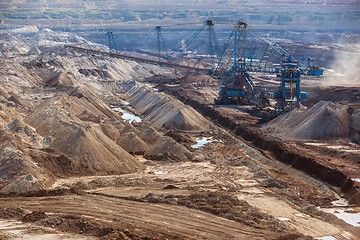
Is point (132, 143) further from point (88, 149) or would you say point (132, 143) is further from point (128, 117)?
point (128, 117)

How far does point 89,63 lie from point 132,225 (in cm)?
8510

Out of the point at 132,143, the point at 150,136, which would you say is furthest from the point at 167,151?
the point at 150,136

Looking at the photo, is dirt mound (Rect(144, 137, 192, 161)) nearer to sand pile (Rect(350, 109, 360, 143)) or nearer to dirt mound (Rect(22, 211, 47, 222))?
sand pile (Rect(350, 109, 360, 143))

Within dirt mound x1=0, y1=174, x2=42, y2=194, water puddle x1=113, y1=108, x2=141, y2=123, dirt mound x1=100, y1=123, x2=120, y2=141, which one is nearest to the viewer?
dirt mound x1=0, y1=174, x2=42, y2=194

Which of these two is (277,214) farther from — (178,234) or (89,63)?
(89,63)

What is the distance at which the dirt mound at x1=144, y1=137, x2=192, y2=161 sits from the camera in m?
48.8

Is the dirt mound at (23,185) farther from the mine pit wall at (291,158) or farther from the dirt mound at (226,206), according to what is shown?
the mine pit wall at (291,158)

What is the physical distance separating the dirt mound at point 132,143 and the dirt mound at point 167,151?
3.10 feet

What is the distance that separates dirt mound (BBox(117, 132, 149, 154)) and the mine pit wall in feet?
32.2

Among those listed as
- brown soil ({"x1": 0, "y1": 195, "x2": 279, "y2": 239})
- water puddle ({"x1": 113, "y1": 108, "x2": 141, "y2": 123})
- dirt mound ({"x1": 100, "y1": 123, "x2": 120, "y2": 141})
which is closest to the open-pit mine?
brown soil ({"x1": 0, "y1": 195, "x2": 279, "y2": 239})

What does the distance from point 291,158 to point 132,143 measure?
1165cm

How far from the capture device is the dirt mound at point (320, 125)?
56.1 metres

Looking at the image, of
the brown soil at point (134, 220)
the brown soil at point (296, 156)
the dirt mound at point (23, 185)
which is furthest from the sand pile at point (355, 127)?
the dirt mound at point (23, 185)

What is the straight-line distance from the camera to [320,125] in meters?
56.9
